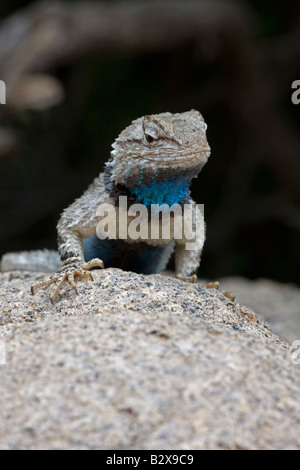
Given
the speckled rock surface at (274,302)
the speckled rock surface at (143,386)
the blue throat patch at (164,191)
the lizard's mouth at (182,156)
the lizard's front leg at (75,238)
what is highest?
the lizard's mouth at (182,156)

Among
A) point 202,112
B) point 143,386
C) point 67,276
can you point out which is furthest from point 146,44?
point 143,386

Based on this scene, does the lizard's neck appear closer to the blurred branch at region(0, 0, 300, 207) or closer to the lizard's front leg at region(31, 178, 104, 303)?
the lizard's front leg at region(31, 178, 104, 303)

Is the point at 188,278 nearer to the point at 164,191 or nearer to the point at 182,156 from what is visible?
the point at 164,191

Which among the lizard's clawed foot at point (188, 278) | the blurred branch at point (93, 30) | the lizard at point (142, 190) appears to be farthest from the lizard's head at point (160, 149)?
the blurred branch at point (93, 30)

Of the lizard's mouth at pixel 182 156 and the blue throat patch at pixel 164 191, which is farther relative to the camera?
the blue throat patch at pixel 164 191

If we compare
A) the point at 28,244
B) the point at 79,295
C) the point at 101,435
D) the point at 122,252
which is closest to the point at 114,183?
the point at 122,252

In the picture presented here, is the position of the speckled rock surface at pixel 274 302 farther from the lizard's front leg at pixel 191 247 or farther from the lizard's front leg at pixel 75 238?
the lizard's front leg at pixel 75 238

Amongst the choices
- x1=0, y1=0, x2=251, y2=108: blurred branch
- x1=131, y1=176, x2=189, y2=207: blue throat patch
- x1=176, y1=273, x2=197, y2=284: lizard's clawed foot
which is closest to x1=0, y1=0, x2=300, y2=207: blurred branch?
x1=0, y1=0, x2=251, y2=108: blurred branch
